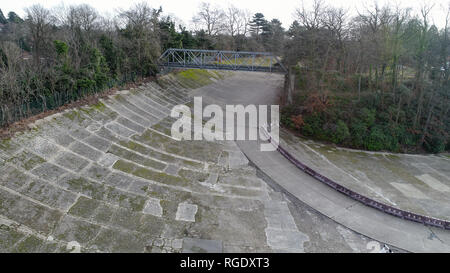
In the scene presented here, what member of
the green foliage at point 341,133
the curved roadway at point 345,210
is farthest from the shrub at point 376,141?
the curved roadway at point 345,210

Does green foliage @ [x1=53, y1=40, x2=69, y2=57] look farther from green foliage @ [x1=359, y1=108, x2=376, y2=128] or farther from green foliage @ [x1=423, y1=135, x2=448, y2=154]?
green foliage @ [x1=423, y1=135, x2=448, y2=154]

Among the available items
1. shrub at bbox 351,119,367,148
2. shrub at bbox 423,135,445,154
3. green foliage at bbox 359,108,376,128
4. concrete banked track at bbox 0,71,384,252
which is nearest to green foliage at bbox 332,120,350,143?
shrub at bbox 351,119,367,148

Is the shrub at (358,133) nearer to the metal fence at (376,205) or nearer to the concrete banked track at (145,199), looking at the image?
the metal fence at (376,205)

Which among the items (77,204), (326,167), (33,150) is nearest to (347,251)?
(326,167)

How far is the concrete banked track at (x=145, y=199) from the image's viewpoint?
9.36 metres

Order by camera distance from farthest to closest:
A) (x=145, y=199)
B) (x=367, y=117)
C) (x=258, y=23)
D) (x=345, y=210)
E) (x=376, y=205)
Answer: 1. (x=258, y=23)
2. (x=367, y=117)
3. (x=376, y=205)
4. (x=345, y=210)
5. (x=145, y=199)

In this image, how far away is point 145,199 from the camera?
1147 centimetres

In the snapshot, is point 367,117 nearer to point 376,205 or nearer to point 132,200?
point 376,205

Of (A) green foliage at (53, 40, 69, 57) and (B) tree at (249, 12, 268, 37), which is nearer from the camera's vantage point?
(A) green foliage at (53, 40, 69, 57)

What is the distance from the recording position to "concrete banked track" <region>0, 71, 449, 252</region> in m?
9.36

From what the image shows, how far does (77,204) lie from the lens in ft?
34.3

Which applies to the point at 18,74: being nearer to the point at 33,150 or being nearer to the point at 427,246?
the point at 33,150

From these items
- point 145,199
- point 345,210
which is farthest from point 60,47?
point 345,210

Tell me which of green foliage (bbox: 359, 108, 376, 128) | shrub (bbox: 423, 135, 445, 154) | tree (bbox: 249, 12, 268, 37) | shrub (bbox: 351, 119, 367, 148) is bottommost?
shrub (bbox: 423, 135, 445, 154)
